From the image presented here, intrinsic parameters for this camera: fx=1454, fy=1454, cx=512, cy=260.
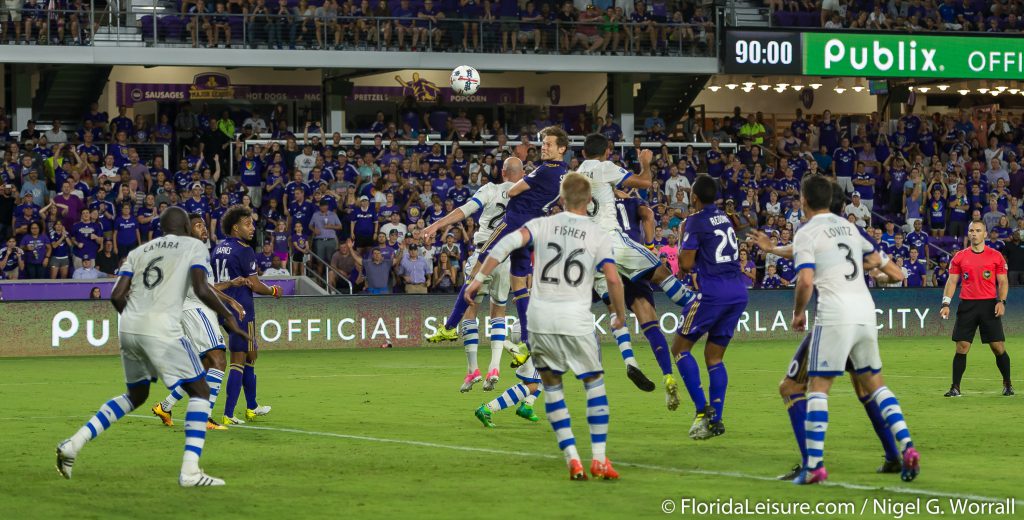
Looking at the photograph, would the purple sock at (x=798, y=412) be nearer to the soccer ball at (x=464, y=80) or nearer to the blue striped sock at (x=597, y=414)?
the blue striped sock at (x=597, y=414)

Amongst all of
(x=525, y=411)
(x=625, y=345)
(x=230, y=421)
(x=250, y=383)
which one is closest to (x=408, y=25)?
(x=250, y=383)

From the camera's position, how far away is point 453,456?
11.8 m

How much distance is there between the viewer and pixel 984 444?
40.5ft

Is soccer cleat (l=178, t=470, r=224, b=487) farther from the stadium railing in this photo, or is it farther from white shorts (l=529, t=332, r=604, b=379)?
the stadium railing

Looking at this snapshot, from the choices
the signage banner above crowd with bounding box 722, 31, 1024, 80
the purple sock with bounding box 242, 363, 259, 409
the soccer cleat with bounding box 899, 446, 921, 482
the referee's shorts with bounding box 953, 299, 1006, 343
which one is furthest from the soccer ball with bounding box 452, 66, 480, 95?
the soccer cleat with bounding box 899, 446, 921, 482

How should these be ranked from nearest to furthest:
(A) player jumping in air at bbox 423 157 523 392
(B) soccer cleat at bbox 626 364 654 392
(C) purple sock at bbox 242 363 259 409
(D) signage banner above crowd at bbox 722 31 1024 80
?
(B) soccer cleat at bbox 626 364 654 392
(C) purple sock at bbox 242 363 259 409
(A) player jumping in air at bbox 423 157 523 392
(D) signage banner above crowd at bbox 722 31 1024 80

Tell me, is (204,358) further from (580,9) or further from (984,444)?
(580,9)

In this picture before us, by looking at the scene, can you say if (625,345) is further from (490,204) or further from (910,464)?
(910,464)

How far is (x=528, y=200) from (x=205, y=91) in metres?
26.3

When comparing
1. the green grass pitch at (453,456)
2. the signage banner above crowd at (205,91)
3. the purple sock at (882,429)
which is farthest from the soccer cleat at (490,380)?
the signage banner above crowd at (205,91)

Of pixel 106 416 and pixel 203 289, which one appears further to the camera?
pixel 106 416

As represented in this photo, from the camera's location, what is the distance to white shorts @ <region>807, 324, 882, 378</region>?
9836mm

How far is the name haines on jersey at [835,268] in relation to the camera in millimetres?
9891

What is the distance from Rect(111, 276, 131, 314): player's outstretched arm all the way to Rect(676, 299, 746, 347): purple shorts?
16.0ft
